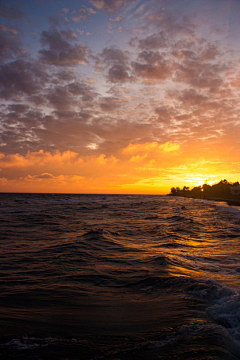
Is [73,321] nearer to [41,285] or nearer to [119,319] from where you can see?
[119,319]

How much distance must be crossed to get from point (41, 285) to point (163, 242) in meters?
7.91

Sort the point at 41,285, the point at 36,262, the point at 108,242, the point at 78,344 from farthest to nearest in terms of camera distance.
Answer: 1. the point at 108,242
2. the point at 36,262
3. the point at 41,285
4. the point at 78,344

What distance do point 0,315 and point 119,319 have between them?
2420 millimetres

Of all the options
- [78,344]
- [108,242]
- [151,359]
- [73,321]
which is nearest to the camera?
[151,359]

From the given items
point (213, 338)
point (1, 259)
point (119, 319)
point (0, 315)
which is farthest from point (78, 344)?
point (1, 259)

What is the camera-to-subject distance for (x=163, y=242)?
1239cm

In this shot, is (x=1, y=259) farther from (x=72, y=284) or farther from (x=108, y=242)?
(x=108, y=242)

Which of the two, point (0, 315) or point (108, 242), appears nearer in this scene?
point (0, 315)

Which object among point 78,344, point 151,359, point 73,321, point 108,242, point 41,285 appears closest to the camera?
point 151,359

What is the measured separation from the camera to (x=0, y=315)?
4.38 m

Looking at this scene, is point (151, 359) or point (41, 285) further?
point (41, 285)

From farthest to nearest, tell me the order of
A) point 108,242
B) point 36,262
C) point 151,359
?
point 108,242, point 36,262, point 151,359

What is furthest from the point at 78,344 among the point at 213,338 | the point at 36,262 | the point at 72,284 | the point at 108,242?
the point at 108,242

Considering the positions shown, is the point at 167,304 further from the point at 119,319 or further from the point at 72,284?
the point at 72,284
